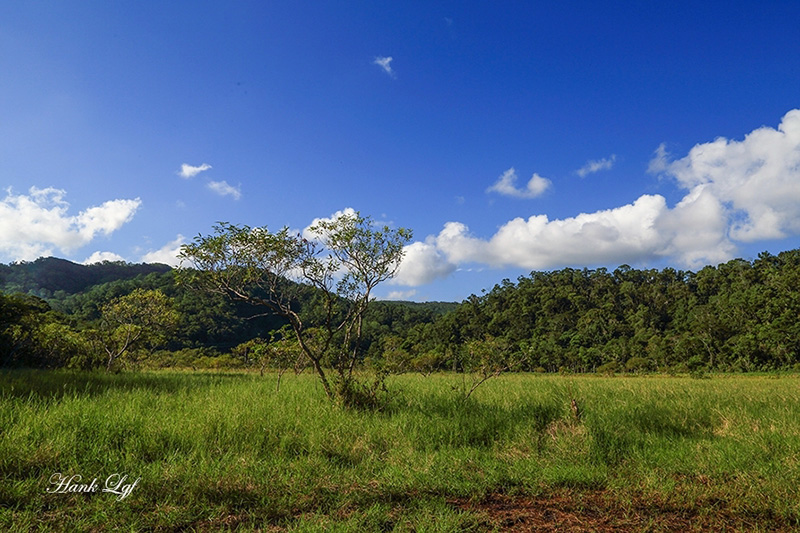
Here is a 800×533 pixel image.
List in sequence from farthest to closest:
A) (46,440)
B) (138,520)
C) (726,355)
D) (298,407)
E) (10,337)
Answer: (726,355) < (10,337) < (298,407) < (46,440) < (138,520)

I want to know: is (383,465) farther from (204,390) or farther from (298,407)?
(204,390)

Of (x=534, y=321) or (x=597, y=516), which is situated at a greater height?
(x=534, y=321)

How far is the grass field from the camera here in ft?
12.9

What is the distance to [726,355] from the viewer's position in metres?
51.5

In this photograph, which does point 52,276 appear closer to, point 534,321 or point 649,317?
point 534,321

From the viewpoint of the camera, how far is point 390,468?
502 centimetres

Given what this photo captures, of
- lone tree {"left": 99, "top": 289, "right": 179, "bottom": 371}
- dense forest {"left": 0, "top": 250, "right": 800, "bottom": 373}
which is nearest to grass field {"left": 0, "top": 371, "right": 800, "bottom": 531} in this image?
lone tree {"left": 99, "top": 289, "right": 179, "bottom": 371}

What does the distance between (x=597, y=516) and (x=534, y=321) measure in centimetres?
7821

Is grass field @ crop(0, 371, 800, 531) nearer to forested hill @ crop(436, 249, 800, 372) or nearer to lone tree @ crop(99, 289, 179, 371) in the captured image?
lone tree @ crop(99, 289, 179, 371)

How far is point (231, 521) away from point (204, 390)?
736 centimetres

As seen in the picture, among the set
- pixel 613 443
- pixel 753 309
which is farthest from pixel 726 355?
pixel 613 443

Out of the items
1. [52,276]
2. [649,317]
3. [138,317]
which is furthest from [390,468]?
[52,276]

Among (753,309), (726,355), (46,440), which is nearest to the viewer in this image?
(46,440)

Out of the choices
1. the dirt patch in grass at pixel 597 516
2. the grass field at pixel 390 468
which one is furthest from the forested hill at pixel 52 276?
the dirt patch in grass at pixel 597 516
